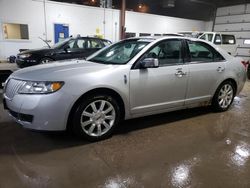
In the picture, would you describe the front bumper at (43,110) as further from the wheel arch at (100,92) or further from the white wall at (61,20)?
the white wall at (61,20)

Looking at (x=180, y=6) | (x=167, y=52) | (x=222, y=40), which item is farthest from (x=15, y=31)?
(x=180, y=6)

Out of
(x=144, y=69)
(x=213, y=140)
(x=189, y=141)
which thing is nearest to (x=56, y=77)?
(x=144, y=69)

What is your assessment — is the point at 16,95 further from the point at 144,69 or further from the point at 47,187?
the point at 144,69

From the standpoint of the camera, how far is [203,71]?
3652 mm

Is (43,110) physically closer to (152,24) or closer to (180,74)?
(180,74)

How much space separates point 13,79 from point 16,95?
1.07 ft

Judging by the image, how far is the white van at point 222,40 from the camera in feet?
37.8

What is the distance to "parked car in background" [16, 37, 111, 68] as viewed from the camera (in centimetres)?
720

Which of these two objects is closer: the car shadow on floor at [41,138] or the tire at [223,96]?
the car shadow on floor at [41,138]

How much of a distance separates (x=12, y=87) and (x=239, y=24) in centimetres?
1681

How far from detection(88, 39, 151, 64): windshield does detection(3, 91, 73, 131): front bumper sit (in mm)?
957

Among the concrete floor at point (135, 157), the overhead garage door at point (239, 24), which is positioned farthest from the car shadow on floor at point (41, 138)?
the overhead garage door at point (239, 24)

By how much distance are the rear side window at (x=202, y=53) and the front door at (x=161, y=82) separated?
25cm

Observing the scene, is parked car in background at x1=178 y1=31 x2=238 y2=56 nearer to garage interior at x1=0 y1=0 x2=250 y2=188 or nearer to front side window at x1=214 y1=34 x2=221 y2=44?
front side window at x1=214 y1=34 x2=221 y2=44
